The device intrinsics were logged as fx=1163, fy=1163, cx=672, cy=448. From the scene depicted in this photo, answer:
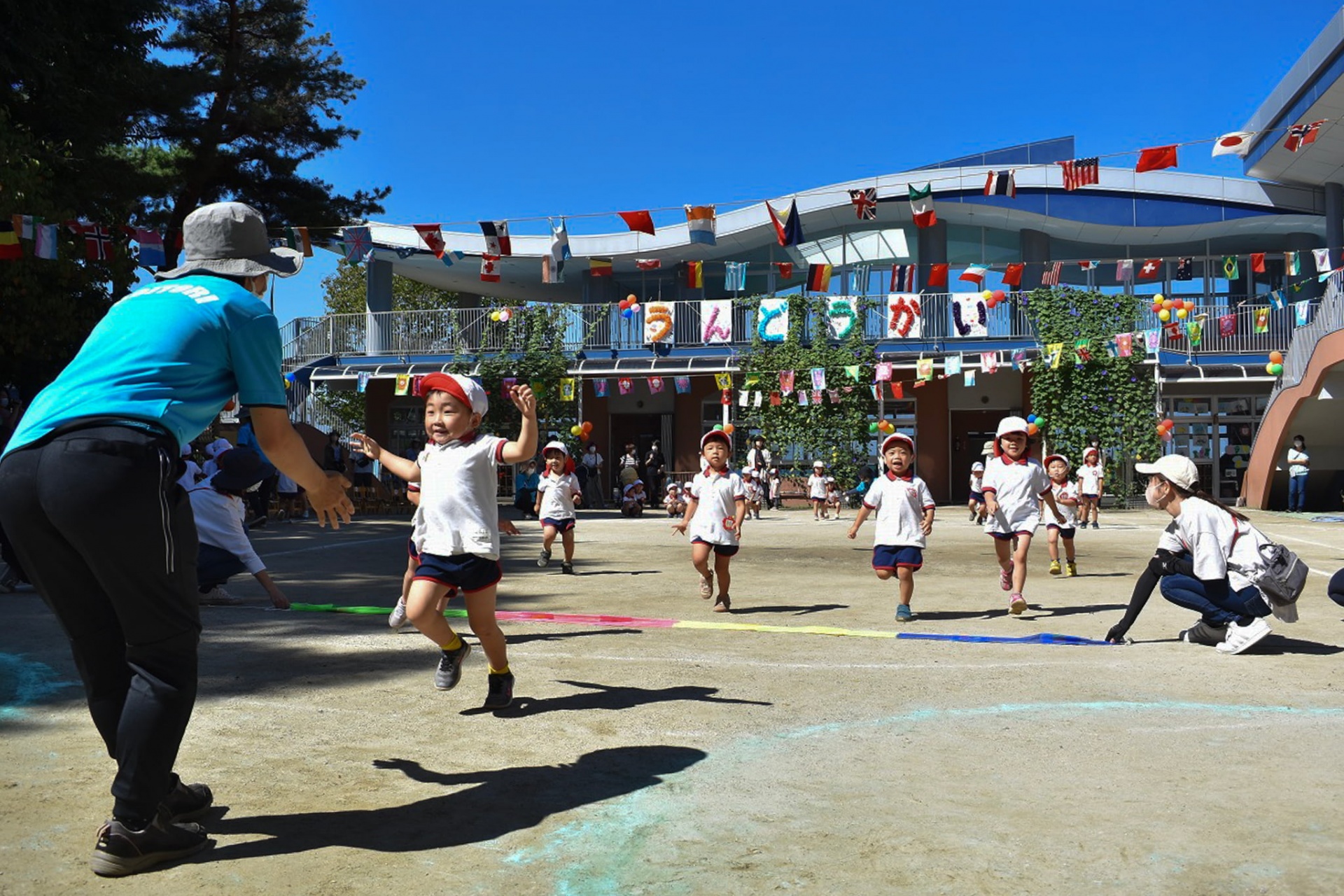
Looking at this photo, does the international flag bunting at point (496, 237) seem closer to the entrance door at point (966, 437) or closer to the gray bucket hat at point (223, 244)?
the entrance door at point (966, 437)

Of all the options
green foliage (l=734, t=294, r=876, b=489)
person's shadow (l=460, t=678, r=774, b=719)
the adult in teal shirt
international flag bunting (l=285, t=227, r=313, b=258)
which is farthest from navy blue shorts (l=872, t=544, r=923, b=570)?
green foliage (l=734, t=294, r=876, b=489)

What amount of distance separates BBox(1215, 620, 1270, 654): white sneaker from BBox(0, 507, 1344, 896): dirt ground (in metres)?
0.13

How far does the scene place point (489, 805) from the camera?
12.5 feet

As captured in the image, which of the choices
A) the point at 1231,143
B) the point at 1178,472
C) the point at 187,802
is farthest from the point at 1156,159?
the point at 187,802

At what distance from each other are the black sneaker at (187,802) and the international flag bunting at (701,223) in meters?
21.4

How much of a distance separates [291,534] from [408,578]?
11706mm

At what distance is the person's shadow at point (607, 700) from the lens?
532cm

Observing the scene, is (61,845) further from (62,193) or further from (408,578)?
(62,193)

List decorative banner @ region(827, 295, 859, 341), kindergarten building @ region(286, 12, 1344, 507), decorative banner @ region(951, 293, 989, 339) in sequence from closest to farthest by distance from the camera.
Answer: kindergarten building @ region(286, 12, 1344, 507) → decorative banner @ region(951, 293, 989, 339) → decorative banner @ region(827, 295, 859, 341)

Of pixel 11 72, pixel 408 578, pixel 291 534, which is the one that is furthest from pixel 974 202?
pixel 408 578

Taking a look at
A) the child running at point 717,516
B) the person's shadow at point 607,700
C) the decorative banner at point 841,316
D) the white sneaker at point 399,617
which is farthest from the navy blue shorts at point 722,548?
the decorative banner at point 841,316

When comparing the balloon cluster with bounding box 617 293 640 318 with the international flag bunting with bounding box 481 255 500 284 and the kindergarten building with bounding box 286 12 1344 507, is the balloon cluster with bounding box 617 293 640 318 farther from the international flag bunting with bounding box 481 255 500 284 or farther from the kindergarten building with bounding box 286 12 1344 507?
the international flag bunting with bounding box 481 255 500 284

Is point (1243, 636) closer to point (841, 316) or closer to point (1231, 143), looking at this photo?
point (1231, 143)

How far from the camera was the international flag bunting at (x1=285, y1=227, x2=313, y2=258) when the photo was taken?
23.4 m
